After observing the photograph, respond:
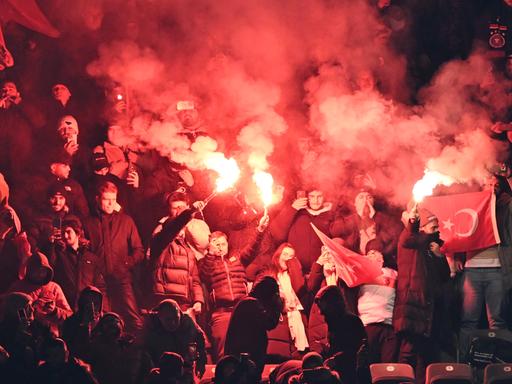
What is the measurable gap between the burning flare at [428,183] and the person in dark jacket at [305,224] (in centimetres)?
98

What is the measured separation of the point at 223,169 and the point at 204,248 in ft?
3.35

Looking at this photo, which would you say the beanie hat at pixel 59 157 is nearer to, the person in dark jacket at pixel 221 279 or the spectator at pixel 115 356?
the person in dark jacket at pixel 221 279

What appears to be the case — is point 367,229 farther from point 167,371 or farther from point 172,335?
point 167,371

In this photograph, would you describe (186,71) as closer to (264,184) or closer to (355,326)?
(264,184)

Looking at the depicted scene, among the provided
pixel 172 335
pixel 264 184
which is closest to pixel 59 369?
pixel 172 335

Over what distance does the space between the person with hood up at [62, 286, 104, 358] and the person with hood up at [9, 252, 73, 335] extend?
51.4 inches

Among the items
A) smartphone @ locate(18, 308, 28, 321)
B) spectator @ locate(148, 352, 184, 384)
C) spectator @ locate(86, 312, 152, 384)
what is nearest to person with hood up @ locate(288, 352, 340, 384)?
spectator @ locate(148, 352, 184, 384)

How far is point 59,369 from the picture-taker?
25.9 feet

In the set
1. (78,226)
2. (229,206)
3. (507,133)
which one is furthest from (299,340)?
(507,133)

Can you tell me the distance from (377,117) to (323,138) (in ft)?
2.28

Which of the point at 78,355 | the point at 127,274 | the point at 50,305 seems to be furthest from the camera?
the point at 127,274

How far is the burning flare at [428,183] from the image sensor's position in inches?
454

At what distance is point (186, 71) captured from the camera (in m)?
12.8

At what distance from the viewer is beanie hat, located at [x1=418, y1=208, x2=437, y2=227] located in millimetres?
11234
